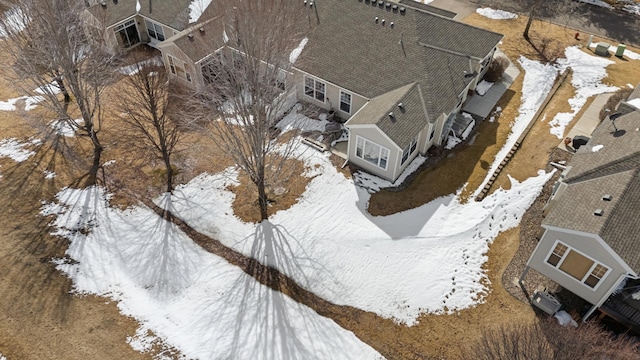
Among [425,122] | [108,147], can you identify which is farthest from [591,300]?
[108,147]

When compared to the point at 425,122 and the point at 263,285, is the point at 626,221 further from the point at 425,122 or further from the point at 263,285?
the point at 263,285

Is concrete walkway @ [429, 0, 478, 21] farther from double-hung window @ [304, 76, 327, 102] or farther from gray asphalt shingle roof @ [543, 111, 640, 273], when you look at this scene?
gray asphalt shingle roof @ [543, 111, 640, 273]

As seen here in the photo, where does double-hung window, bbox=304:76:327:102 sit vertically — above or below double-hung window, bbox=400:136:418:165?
above

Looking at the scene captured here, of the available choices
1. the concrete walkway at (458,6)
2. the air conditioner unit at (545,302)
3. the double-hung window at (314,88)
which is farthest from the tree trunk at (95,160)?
the concrete walkway at (458,6)

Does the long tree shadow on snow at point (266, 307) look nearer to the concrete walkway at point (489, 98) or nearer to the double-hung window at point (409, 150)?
the double-hung window at point (409, 150)

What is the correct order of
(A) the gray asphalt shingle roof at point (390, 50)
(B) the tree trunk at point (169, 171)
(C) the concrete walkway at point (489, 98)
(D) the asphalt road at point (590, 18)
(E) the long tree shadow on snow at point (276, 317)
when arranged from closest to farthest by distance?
(E) the long tree shadow on snow at point (276, 317)
(B) the tree trunk at point (169, 171)
(A) the gray asphalt shingle roof at point (390, 50)
(C) the concrete walkway at point (489, 98)
(D) the asphalt road at point (590, 18)

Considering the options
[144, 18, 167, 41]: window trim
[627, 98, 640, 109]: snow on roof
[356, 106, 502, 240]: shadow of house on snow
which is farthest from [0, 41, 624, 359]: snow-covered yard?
[144, 18, 167, 41]: window trim
